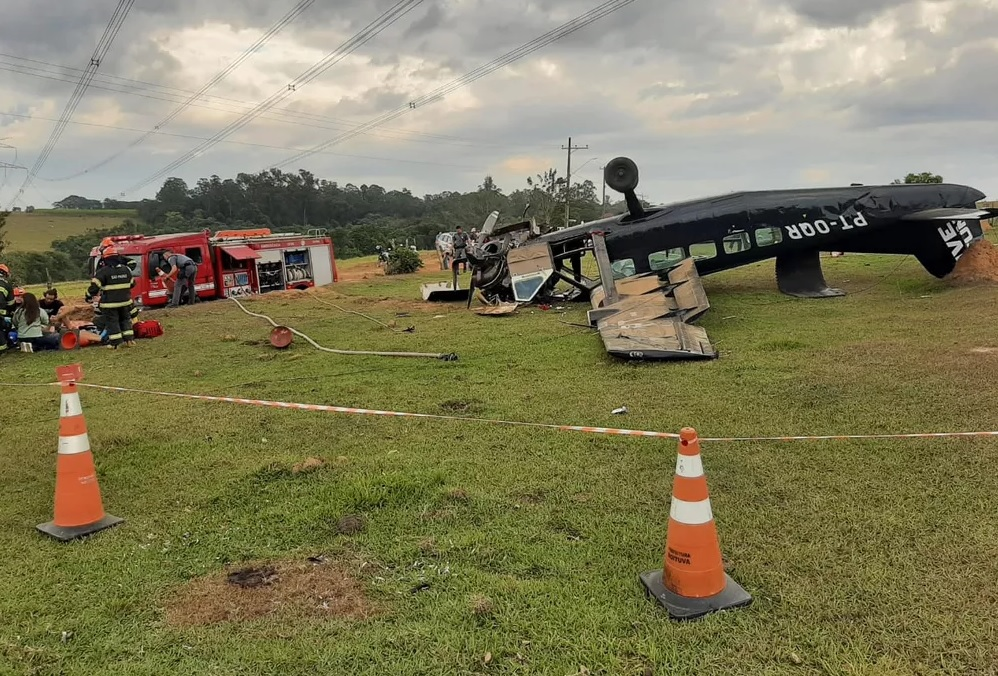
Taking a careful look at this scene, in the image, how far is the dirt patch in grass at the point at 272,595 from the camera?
3.12 m

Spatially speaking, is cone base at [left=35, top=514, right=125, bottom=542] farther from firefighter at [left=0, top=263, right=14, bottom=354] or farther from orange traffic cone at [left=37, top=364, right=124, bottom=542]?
firefighter at [left=0, top=263, right=14, bottom=354]

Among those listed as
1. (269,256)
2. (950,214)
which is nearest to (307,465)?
(950,214)

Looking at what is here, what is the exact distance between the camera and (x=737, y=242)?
13.6 metres

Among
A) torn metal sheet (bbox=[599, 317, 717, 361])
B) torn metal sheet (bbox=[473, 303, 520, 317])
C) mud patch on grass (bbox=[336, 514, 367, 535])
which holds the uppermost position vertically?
torn metal sheet (bbox=[473, 303, 520, 317])

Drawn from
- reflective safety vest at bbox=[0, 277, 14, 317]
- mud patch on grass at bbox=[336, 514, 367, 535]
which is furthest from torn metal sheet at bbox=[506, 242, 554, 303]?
mud patch on grass at bbox=[336, 514, 367, 535]

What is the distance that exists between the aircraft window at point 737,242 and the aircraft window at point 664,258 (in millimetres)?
901

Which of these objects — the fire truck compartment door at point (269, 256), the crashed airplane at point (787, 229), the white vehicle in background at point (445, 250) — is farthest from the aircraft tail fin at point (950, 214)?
the white vehicle in background at point (445, 250)

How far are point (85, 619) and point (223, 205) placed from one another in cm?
7515

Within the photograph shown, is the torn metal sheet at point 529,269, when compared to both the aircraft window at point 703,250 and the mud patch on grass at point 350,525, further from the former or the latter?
the mud patch on grass at point 350,525

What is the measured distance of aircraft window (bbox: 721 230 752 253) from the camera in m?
13.6

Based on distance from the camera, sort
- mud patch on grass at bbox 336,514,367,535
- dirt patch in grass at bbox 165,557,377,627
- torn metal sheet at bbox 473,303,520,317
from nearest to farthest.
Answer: dirt patch in grass at bbox 165,557,377,627, mud patch on grass at bbox 336,514,367,535, torn metal sheet at bbox 473,303,520,317

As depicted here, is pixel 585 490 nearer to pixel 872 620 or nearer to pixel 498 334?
pixel 872 620

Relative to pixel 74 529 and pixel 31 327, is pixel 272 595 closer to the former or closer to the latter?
pixel 74 529

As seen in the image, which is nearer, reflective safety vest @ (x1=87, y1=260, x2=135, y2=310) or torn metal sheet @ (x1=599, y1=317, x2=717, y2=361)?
torn metal sheet @ (x1=599, y1=317, x2=717, y2=361)
